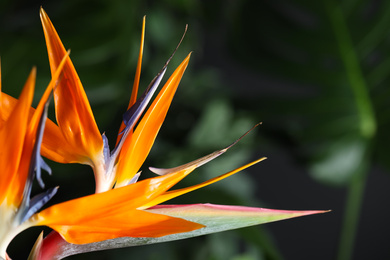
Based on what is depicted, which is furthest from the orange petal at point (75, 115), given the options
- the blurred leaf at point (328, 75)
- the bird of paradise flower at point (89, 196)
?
the blurred leaf at point (328, 75)

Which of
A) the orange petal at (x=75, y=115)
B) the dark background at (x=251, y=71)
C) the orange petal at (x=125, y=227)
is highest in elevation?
the dark background at (x=251, y=71)

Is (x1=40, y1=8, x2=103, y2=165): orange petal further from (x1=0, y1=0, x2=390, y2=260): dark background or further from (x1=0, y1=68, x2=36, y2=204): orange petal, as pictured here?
(x1=0, y1=0, x2=390, y2=260): dark background

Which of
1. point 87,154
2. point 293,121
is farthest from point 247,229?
point 87,154

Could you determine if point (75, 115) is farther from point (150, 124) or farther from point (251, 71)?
point (251, 71)

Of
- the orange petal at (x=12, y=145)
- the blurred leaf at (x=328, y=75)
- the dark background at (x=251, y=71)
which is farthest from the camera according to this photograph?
the blurred leaf at (x=328, y=75)

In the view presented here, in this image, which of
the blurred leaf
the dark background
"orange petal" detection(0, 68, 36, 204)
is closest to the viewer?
"orange petal" detection(0, 68, 36, 204)

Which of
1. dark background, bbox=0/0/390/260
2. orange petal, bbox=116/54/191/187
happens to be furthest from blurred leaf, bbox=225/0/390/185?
orange petal, bbox=116/54/191/187

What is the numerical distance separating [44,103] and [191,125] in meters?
1.28

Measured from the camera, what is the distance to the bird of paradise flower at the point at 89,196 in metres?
0.28

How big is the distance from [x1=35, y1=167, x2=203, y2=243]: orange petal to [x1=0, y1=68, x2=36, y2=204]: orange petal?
0.02 metres

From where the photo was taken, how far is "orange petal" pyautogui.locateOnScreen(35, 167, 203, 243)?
294 millimetres

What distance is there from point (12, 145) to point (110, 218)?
0.07 m

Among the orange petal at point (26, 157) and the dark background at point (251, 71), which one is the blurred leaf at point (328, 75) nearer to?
the dark background at point (251, 71)

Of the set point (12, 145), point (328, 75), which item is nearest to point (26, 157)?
point (12, 145)
